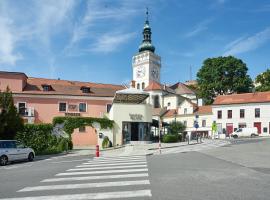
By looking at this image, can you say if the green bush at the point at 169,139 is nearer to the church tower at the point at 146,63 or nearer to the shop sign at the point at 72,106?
the shop sign at the point at 72,106

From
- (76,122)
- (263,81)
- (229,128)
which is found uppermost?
(263,81)

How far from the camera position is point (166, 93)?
293 feet

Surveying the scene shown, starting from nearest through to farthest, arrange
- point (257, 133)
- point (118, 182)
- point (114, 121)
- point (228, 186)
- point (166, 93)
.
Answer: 1. point (228, 186)
2. point (118, 182)
3. point (114, 121)
4. point (257, 133)
5. point (166, 93)

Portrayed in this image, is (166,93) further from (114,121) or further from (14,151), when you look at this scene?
(14,151)

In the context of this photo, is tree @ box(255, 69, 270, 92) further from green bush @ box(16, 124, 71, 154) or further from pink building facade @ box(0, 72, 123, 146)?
green bush @ box(16, 124, 71, 154)

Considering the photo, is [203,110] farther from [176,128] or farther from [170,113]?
[176,128]

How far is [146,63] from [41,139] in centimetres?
6459

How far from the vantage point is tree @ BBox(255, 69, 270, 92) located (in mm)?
70188

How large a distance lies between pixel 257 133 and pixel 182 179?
5130cm

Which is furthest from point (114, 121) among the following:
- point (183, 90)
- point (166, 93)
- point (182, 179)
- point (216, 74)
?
point (183, 90)

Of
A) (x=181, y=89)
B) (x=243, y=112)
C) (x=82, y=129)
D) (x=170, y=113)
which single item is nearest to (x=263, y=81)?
(x=243, y=112)

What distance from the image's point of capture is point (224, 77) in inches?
2901

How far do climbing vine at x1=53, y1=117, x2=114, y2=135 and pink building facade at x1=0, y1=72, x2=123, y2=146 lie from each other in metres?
6.56

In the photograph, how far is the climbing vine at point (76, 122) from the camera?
125 feet
